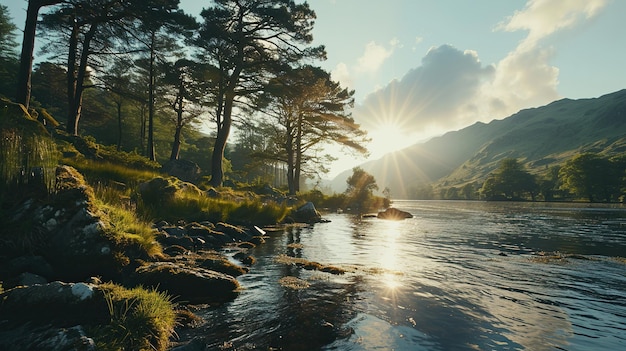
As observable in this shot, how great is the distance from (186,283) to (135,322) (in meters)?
2.17

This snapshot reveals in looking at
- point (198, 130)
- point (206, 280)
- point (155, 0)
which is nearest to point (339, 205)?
point (198, 130)

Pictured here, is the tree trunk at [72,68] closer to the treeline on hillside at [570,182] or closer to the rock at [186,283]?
the rock at [186,283]

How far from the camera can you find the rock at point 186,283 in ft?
20.1

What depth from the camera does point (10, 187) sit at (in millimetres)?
6922

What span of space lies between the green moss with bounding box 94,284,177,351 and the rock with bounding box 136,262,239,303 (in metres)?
1.29

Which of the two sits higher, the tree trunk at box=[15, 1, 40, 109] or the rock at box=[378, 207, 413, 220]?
the tree trunk at box=[15, 1, 40, 109]

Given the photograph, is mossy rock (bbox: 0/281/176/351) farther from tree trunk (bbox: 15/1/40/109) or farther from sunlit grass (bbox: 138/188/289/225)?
tree trunk (bbox: 15/1/40/109)

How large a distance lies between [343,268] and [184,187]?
38.6 feet

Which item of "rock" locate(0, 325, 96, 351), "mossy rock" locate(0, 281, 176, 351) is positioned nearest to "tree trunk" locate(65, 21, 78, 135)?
"mossy rock" locate(0, 281, 176, 351)

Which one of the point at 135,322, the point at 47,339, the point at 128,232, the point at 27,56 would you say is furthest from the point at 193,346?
the point at 27,56

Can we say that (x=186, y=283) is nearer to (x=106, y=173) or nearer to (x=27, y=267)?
(x=27, y=267)

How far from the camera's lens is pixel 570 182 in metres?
78.3

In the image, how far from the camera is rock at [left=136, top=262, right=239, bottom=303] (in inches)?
241

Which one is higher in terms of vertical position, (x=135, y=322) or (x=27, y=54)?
(x=27, y=54)
